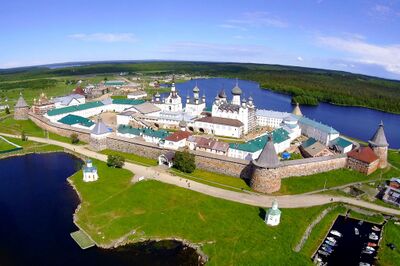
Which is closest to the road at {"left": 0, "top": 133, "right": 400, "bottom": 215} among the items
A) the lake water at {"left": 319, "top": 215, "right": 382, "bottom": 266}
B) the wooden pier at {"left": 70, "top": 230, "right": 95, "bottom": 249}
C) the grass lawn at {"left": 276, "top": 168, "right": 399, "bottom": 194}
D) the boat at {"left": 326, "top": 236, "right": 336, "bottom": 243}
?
the grass lawn at {"left": 276, "top": 168, "right": 399, "bottom": 194}

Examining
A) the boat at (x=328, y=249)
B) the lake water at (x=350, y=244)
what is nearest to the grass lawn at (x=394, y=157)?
the lake water at (x=350, y=244)

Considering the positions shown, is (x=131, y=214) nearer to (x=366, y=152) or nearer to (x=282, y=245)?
(x=282, y=245)

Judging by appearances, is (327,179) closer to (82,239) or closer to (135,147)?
(135,147)

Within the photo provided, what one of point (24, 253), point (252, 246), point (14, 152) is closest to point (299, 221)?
point (252, 246)

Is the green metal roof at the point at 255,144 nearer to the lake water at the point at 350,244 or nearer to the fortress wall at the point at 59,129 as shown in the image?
the lake water at the point at 350,244

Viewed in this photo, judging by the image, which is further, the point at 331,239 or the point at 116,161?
the point at 116,161

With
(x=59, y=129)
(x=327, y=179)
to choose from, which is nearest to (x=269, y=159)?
(x=327, y=179)

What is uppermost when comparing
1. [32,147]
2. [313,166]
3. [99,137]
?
[99,137]
